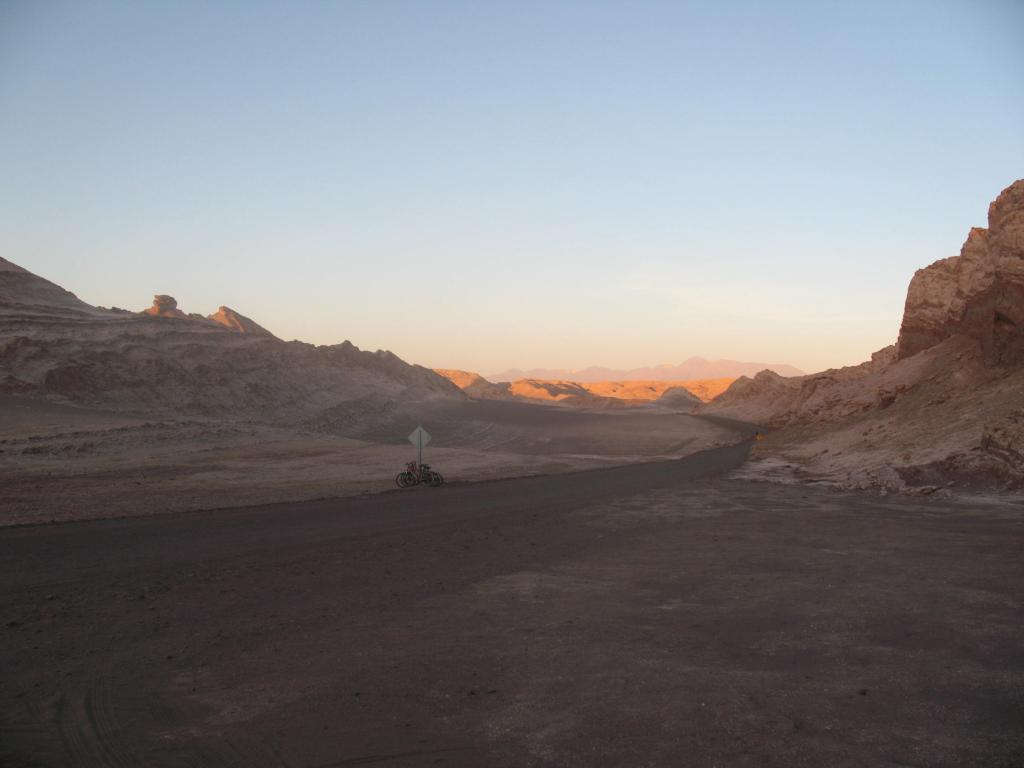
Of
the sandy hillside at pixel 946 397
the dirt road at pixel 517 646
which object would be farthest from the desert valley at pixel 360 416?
the dirt road at pixel 517 646

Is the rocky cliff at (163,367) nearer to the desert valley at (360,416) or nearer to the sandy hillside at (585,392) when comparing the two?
the desert valley at (360,416)

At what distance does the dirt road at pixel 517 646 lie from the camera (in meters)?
5.93

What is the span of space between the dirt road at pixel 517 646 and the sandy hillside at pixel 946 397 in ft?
17.6

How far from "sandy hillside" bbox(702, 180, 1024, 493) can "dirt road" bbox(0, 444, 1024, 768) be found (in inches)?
211

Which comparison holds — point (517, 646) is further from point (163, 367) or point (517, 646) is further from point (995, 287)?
point (163, 367)

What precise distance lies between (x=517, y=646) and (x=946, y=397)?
27.5 meters

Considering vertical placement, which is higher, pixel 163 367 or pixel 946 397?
pixel 946 397

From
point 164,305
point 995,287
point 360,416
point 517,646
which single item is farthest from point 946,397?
point 164,305

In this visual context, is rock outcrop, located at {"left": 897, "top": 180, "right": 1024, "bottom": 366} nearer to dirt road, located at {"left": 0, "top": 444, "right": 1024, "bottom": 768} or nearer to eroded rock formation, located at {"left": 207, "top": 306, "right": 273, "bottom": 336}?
dirt road, located at {"left": 0, "top": 444, "right": 1024, "bottom": 768}

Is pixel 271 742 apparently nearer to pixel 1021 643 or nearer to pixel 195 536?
pixel 1021 643

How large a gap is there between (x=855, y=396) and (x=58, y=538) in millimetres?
39616

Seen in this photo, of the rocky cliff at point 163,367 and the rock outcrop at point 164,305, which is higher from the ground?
the rock outcrop at point 164,305

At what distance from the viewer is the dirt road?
19.4 feet

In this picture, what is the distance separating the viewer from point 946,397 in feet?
97.8
